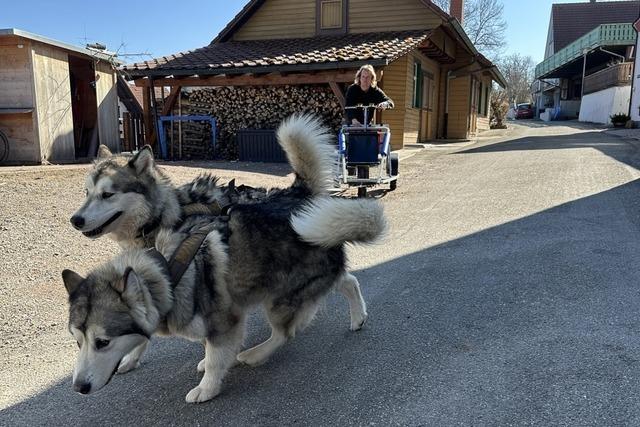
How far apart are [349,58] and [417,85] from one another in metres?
5.88

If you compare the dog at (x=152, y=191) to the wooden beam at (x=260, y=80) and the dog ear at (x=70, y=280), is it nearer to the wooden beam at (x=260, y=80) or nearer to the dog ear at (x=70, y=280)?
the dog ear at (x=70, y=280)

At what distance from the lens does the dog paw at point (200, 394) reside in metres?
2.68

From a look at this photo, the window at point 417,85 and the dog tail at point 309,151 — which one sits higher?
the window at point 417,85

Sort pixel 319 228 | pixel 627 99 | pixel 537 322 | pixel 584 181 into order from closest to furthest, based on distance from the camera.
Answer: pixel 319 228
pixel 537 322
pixel 584 181
pixel 627 99

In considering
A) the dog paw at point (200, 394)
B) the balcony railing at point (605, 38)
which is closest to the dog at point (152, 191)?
the dog paw at point (200, 394)

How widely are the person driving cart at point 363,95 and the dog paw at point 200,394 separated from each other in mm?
6450

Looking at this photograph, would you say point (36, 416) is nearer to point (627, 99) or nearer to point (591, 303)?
point (591, 303)

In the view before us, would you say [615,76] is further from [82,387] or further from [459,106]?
[82,387]

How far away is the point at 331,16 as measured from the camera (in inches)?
711

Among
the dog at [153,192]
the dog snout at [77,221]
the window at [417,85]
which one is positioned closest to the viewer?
the dog snout at [77,221]

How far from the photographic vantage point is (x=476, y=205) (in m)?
7.64

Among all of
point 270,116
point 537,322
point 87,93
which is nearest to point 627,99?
point 270,116

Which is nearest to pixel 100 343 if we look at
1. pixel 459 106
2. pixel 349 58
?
pixel 349 58

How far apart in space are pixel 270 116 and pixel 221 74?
195 centimetres
